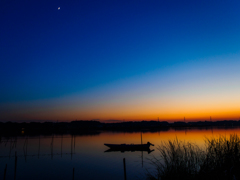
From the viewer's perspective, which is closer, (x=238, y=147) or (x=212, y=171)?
(x=212, y=171)

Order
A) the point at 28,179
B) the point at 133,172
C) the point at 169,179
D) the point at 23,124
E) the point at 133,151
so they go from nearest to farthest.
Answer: the point at 169,179, the point at 28,179, the point at 133,172, the point at 133,151, the point at 23,124

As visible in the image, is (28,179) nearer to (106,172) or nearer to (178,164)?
(106,172)

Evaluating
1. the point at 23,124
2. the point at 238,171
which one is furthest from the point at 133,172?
the point at 23,124

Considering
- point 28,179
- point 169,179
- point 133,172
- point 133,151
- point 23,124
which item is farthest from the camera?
point 23,124

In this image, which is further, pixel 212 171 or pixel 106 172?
pixel 106 172

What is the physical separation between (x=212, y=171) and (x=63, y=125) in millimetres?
167447

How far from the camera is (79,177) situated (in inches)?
774

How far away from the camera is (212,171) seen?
26.7 feet

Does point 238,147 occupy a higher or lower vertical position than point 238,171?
higher

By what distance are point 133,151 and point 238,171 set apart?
31060mm

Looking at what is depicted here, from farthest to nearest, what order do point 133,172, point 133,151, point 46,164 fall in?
point 133,151
point 46,164
point 133,172

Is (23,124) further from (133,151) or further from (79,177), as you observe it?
(79,177)

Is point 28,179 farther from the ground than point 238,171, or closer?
closer

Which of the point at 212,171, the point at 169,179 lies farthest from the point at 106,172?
the point at 212,171
